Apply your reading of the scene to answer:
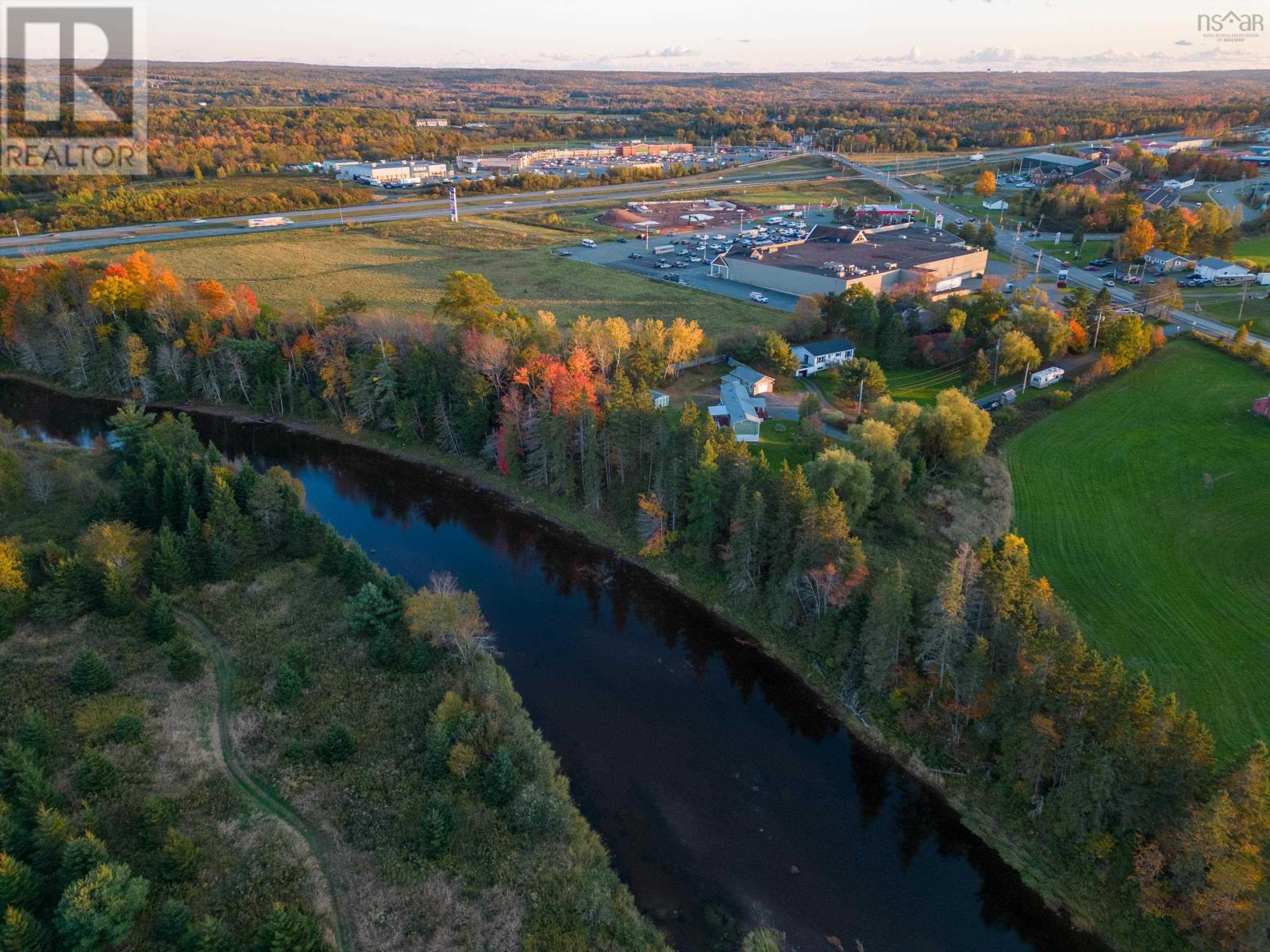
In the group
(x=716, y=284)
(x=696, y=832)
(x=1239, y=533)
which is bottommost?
(x=696, y=832)

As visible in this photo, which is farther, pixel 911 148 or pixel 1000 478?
pixel 911 148

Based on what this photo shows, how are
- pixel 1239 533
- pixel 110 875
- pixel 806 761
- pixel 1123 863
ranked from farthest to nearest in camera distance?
pixel 1239 533 < pixel 806 761 < pixel 1123 863 < pixel 110 875

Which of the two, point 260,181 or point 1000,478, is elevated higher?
point 260,181

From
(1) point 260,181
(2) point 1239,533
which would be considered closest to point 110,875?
(2) point 1239,533

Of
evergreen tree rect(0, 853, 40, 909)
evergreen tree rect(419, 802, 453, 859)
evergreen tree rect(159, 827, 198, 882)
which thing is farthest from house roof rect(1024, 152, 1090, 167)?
evergreen tree rect(0, 853, 40, 909)

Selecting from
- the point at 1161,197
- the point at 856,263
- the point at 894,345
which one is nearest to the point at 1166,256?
the point at 1161,197

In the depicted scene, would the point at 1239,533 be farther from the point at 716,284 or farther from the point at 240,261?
the point at 240,261

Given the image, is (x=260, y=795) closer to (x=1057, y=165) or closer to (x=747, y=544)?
(x=747, y=544)

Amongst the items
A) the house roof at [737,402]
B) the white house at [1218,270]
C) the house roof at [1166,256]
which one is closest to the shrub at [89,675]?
the house roof at [737,402]
